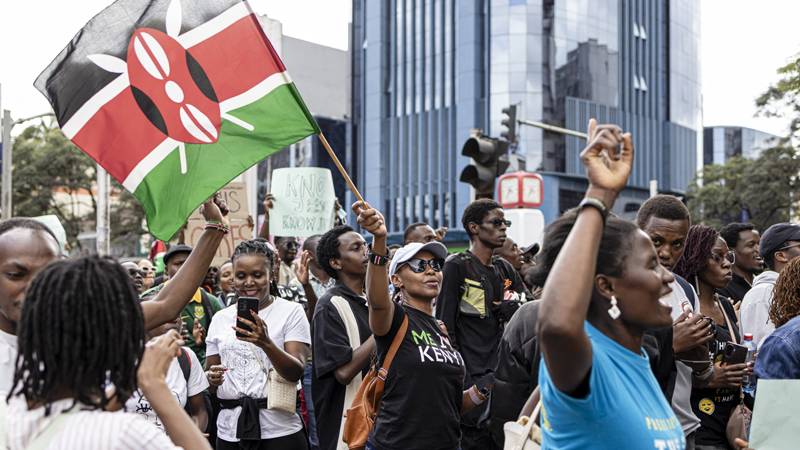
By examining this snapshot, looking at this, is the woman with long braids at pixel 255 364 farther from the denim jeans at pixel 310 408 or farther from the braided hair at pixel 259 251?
the denim jeans at pixel 310 408

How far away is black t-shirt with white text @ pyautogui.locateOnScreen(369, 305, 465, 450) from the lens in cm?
505

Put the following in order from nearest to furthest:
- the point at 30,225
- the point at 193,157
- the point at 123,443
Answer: the point at 123,443
the point at 30,225
the point at 193,157

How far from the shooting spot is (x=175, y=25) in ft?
16.9

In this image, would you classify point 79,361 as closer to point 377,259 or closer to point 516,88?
point 377,259

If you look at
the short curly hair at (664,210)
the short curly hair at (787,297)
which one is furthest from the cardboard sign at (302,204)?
the short curly hair at (787,297)

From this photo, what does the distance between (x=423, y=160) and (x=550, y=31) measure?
414 inches

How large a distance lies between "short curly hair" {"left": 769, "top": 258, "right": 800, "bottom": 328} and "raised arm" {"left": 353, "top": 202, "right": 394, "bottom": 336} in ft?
6.30

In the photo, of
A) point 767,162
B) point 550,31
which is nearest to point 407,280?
point 767,162

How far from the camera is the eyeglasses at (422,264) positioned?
558 cm

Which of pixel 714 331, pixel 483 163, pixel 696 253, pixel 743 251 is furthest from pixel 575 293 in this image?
pixel 483 163

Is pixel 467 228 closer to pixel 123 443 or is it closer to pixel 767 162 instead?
pixel 123 443

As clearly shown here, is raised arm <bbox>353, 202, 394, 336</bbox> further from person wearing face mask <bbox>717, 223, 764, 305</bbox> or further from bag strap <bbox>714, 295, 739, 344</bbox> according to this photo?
person wearing face mask <bbox>717, 223, 764, 305</bbox>

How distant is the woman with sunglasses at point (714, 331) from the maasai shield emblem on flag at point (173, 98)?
2330mm

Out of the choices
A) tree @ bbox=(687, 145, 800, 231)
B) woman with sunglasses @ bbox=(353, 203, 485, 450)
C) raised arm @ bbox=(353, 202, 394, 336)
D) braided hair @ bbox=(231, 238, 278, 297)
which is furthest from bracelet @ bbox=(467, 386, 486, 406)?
tree @ bbox=(687, 145, 800, 231)
